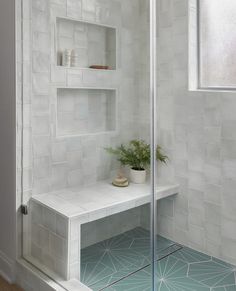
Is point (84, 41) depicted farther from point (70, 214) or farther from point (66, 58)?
point (70, 214)

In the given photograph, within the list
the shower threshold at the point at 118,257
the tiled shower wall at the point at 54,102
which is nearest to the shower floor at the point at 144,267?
the shower threshold at the point at 118,257

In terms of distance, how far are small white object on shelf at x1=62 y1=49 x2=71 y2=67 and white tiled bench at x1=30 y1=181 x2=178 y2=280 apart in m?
0.73

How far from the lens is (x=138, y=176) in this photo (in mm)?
1837

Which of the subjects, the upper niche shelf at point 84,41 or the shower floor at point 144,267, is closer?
the shower floor at point 144,267

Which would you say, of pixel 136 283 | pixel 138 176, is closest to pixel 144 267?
pixel 136 283

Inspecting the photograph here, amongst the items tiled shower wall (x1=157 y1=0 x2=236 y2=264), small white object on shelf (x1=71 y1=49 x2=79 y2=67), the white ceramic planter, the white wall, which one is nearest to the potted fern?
the white ceramic planter

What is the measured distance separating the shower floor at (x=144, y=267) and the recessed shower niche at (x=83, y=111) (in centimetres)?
64

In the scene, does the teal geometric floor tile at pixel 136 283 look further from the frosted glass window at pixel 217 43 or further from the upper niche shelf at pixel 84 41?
the upper niche shelf at pixel 84 41

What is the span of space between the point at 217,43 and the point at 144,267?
3.59ft

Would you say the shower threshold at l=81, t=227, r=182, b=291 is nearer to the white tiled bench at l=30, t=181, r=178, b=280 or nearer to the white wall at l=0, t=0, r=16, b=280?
the white tiled bench at l=30, t=181, r=178, b=280

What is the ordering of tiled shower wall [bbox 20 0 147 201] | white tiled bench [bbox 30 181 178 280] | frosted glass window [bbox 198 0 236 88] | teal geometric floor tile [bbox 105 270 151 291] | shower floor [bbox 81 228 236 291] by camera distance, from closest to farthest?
frosted glass window [bbox 198 0 236 88] < shower floor [bbox 81 228 236 291] < teal geometric floor tile [bbox 105 270 151 291] < white tiled bench [bbox 30 181 178 280] < tiled shower wall [bbox 20 0 147 201]

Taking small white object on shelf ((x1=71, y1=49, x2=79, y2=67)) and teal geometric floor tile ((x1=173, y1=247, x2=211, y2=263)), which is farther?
small white object on shelf ((x1=71, y1=49, x2=79, y2=67))

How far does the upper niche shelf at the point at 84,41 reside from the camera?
2016 millimetres

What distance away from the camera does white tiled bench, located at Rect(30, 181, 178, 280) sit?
1.88 meters
